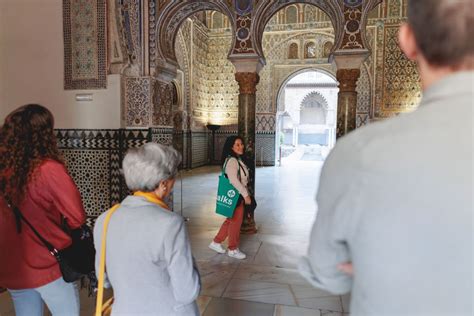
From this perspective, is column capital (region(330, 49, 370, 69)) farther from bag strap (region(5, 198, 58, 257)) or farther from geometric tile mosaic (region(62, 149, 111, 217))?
bag strap (region(5, 198, 58, 257))

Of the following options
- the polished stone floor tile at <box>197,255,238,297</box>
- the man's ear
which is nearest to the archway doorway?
the polished stone floor tile at <box>197,255,238,297</box>

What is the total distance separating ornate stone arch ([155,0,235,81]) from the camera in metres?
4.54

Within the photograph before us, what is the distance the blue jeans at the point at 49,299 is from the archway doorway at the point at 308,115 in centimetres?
1473

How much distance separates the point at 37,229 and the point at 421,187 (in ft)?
5.68

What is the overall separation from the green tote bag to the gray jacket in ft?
10.4

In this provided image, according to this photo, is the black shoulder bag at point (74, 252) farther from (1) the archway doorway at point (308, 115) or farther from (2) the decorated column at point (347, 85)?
(1) the archway doorway at point (308, 115)

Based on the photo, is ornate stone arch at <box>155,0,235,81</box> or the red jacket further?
ornate stone arch at <box>155,0,235,81</box>

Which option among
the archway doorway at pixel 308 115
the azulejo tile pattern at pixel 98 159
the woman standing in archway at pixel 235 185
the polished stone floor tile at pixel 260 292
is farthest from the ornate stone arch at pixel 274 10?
the archway doorway at pixel 308 115

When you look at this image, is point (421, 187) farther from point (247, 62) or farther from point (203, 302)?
point (247, 62)

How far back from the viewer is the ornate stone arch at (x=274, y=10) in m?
4.32

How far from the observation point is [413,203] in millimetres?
675

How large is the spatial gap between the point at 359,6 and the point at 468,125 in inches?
160

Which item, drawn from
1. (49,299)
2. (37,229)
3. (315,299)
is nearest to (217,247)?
(315,299)

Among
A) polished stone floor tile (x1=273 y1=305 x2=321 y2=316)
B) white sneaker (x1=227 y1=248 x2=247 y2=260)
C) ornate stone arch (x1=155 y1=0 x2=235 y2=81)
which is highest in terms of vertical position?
ornate stone arch (x1=155 y1=0 x2=235 y2=81)
